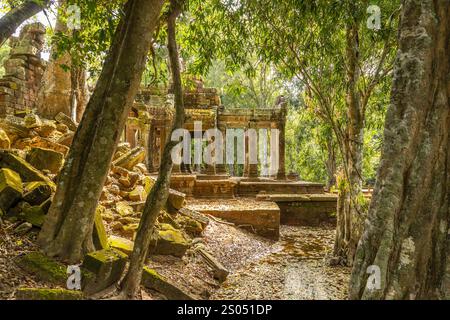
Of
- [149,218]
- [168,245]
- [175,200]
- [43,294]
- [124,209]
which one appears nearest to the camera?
[43,294]

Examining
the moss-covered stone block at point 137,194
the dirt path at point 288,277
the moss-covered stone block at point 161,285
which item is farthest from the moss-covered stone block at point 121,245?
the moss-covered stone block at point 137,194

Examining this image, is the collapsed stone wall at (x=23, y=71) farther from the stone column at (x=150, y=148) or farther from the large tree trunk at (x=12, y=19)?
the large tree trunk at (x=12, y=19)

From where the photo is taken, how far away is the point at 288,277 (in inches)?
248

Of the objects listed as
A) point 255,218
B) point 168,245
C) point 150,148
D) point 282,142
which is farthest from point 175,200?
point 282,142

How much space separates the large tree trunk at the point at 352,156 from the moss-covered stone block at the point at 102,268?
16.1ft

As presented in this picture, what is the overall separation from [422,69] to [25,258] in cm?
440

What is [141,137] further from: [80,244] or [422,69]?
[422,69]

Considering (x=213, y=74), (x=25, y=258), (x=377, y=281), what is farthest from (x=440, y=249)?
(x=213, y=74)

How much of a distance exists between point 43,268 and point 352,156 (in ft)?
19.6

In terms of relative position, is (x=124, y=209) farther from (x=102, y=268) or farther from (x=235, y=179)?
(x=235, y=179)

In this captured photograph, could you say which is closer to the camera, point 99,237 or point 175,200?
point 99,237

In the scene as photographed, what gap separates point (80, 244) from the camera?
3756 millimetres

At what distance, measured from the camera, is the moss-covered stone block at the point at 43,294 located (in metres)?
2.86

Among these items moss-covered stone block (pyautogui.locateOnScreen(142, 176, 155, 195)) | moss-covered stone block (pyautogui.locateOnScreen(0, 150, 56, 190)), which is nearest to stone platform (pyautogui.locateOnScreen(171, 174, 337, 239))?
moss-covered stone block (pyautogui.locateOnScreen(142, 176, 155, 195))
